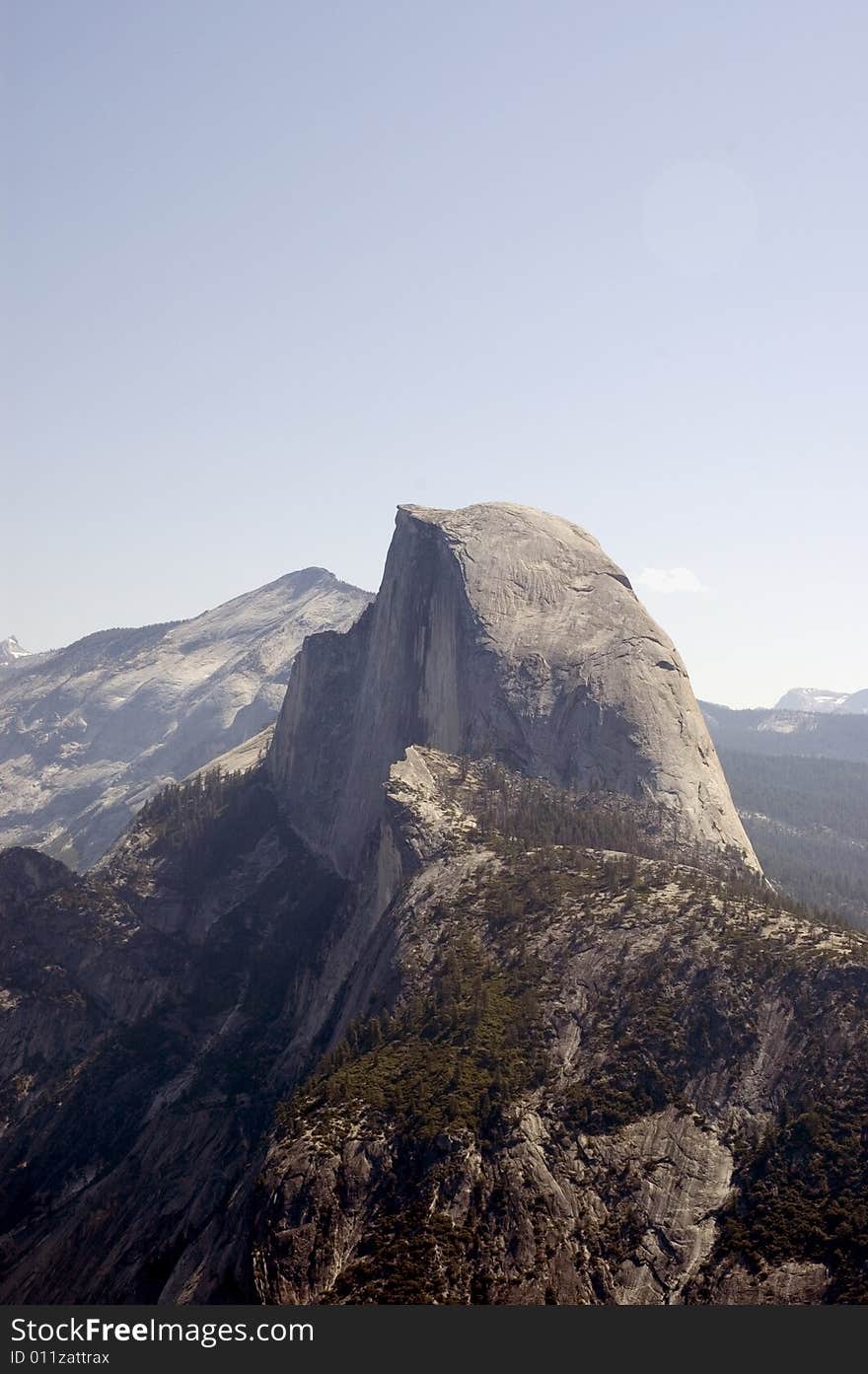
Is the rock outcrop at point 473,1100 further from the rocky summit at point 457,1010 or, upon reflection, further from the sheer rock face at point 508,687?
the sheer rock face at point 508,687

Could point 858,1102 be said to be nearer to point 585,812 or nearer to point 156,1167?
point 585,812

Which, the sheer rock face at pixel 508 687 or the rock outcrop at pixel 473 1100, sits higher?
the sheer rock face at pixel 508 687

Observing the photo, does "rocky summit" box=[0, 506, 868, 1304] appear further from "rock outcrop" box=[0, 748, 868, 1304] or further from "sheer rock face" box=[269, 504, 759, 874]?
"sheer rock face" box=[269, 504, 759, 874]

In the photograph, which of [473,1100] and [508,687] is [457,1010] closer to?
[473,1100]

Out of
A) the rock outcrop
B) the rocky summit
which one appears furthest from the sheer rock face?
the rock outcrop

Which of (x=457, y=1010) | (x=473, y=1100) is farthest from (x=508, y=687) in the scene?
(x=473, y=1100)

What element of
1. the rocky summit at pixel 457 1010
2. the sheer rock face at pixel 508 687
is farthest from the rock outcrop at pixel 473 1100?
the sheer rock face at pixel 508 687
